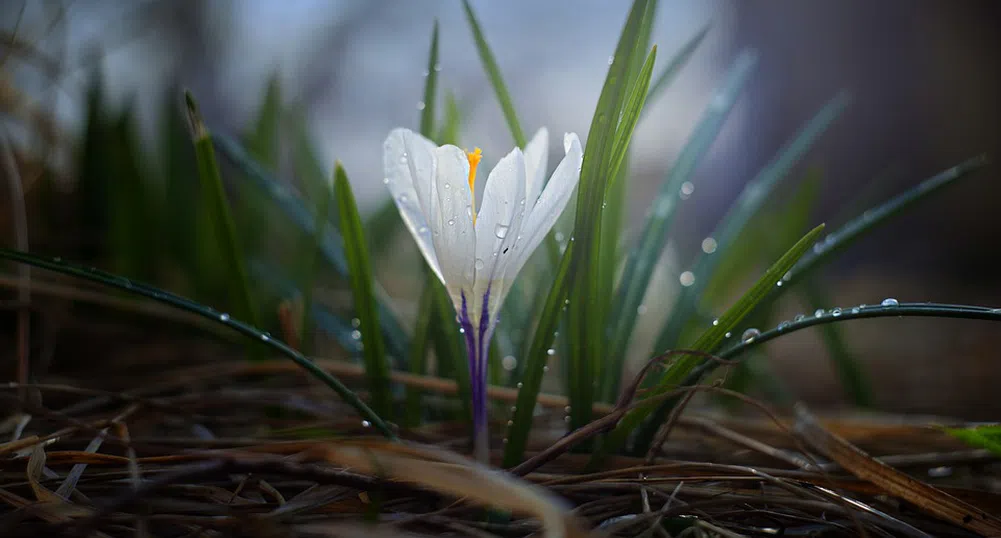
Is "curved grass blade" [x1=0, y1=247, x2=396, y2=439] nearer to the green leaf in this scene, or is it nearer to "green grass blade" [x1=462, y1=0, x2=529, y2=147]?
"green grass blade" [x1=462, y1=0, x2=529, y2=147]

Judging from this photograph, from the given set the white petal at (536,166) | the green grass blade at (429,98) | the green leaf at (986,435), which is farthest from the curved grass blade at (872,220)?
the green grass blade at (429,98)

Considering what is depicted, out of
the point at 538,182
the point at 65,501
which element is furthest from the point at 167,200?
the point at 538,182

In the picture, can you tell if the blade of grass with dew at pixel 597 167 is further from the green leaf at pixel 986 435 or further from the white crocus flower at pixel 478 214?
the green leaf at pixel 986 435

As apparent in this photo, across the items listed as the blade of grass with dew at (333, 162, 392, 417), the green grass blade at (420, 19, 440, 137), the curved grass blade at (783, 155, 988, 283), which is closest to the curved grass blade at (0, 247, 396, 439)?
the blade of grass with dew at (333, 162, 392, 417)

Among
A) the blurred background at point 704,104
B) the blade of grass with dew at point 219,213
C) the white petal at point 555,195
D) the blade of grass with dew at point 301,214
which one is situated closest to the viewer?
the white petal at point 555,195

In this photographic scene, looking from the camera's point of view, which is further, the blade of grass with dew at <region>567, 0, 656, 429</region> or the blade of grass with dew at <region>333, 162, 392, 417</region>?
the blade of grass with dew at <region>333, 162, 392, 417</region>

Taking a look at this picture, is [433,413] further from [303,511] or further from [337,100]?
[337,100]
